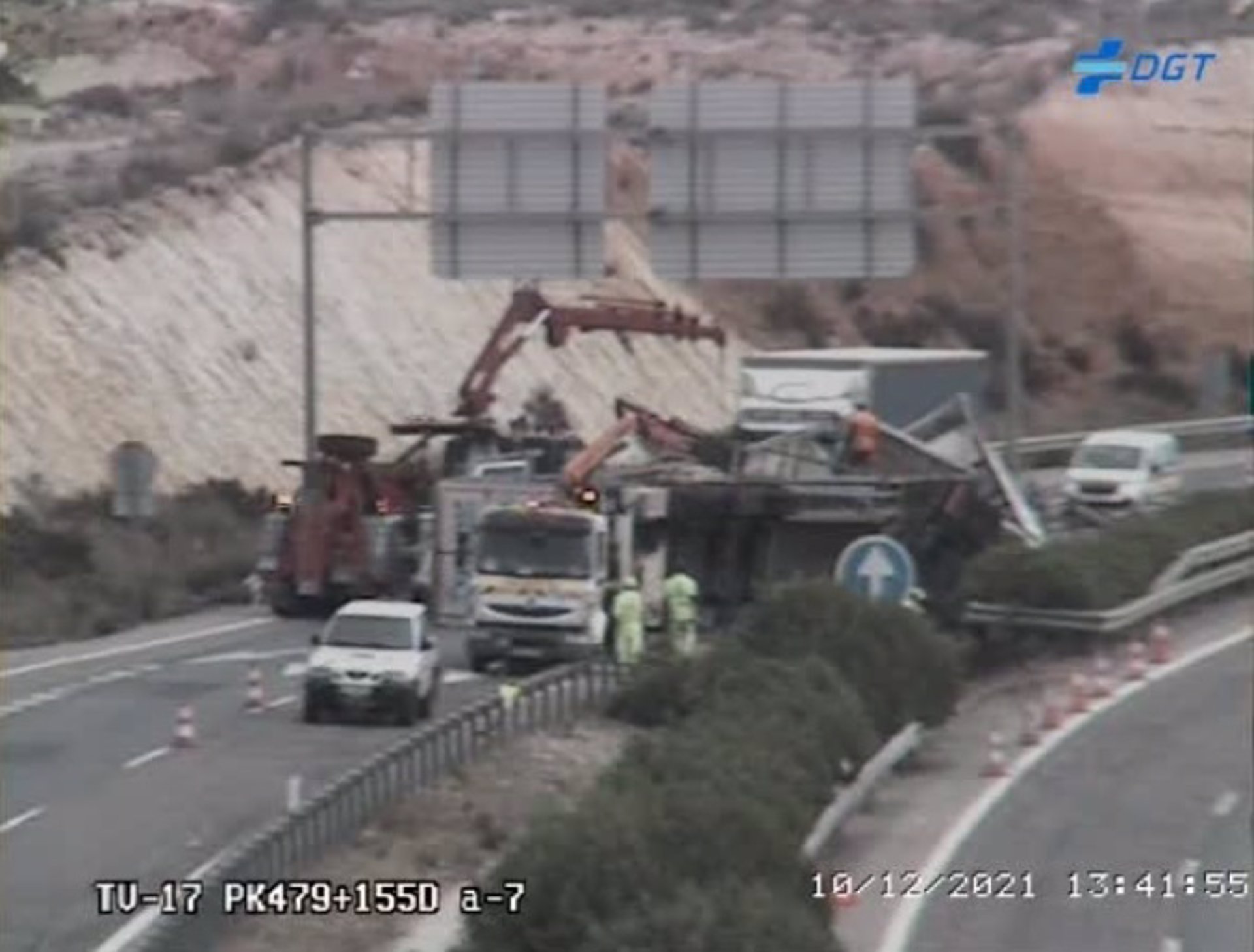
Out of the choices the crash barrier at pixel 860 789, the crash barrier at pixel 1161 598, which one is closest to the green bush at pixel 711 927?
the crash barrier at pixel 860 789

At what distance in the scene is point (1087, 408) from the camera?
7194 cm

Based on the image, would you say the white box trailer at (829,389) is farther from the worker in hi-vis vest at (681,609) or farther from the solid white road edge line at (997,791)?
the worker in hi-vis vest at (681,609)

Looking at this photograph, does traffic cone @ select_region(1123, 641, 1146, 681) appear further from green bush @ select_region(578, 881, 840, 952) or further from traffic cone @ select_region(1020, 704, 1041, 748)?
green bush @ select_region(578, 881, 840, 952)

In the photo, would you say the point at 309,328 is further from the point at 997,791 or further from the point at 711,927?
the point at 711,927

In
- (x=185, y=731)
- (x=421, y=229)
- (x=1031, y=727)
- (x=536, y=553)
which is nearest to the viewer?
(x=185, y=731)

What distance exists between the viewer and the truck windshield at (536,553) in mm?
35562

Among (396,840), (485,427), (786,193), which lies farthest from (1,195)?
(396,840)

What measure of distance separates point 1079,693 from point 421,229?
107ft

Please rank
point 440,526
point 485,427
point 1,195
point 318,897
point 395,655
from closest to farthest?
point 318,897
point 395,655
point 440,526
point 485,427
point 1,195

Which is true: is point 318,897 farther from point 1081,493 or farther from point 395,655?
point 1081,493

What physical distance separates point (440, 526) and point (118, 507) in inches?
131

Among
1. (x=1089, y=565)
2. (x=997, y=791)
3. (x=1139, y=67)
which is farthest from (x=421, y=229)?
(x=1139, y=67)

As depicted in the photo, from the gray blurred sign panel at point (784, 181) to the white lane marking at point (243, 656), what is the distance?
20.3 ft
